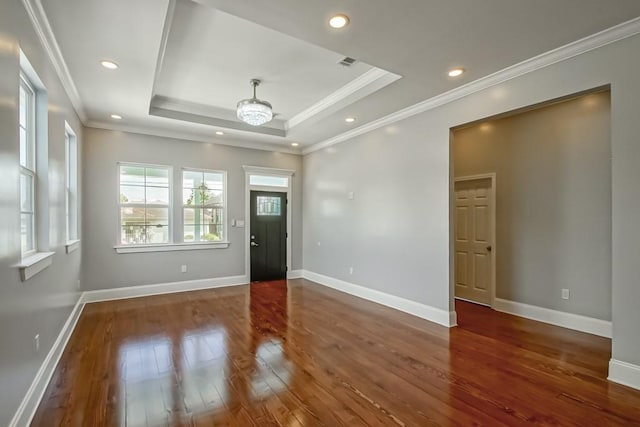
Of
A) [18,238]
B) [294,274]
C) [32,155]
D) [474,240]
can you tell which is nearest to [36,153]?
[32,155]

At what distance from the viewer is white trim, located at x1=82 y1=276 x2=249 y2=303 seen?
5.00 meters

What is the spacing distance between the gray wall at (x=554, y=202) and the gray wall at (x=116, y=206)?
13.6 ft

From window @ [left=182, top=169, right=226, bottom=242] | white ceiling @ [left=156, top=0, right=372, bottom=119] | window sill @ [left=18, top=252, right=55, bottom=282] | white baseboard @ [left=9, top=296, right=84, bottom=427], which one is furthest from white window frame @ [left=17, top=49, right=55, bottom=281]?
window @ [left=182, top=169, right=226, bottom=242]

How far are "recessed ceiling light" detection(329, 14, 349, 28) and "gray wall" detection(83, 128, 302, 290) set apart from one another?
13.6ft

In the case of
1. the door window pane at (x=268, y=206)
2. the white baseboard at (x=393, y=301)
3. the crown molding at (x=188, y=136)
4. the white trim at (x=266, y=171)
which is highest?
the crown molding at (x=188, y=136)

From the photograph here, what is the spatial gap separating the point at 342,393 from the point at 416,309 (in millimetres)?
2235

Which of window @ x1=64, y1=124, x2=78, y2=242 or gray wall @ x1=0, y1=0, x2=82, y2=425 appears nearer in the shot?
gray wall @ x1=0, y1=0, x2=82, y2=425

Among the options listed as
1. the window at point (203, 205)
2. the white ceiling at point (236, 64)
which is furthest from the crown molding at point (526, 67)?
the window at point (203, 205)

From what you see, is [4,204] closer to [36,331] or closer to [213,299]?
[36,331]

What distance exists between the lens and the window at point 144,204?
5277mm

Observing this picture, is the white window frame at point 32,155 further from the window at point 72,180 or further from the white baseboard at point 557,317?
the white baseboard at point 557,317

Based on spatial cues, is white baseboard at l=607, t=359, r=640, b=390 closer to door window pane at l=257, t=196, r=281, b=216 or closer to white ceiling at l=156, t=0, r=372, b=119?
white ceiling at l=156, t=0, r=372, b=119

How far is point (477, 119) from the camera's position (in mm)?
3592

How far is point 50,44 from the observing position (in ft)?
8.88
